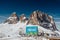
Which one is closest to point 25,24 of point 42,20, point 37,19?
point 37,19

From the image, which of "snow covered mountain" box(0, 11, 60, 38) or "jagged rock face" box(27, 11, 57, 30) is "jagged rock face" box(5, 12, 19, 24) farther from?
"jagged rock face" box(27, 11, 57, 30)

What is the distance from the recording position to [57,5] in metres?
6.06

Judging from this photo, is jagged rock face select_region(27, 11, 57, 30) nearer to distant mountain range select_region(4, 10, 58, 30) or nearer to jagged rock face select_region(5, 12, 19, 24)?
distant mountain range select_region(4, 10, 58, 30)

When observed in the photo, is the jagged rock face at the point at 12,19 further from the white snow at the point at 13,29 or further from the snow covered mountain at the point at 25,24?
the white snow at the point at 13,29

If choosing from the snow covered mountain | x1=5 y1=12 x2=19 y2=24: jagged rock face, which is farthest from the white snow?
x1=5 y1=12 x2=19 y2=24: jagged rock face

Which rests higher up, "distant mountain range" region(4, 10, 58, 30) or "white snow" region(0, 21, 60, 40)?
"distant mountain range" region(4, 10, 58, 30)

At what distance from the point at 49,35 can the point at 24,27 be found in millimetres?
869

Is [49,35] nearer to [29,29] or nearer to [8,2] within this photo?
[29,29]

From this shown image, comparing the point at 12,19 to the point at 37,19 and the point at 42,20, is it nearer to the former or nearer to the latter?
the point at 37,19

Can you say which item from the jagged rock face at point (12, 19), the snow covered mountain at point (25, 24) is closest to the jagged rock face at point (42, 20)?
the snow covered mountain at point (25, 24)

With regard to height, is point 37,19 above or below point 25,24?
above

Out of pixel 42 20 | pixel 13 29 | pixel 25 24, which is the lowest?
pixel 13 29

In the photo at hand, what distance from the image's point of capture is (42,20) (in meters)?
5.91

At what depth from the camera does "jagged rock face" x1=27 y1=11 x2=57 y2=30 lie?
584 cm
